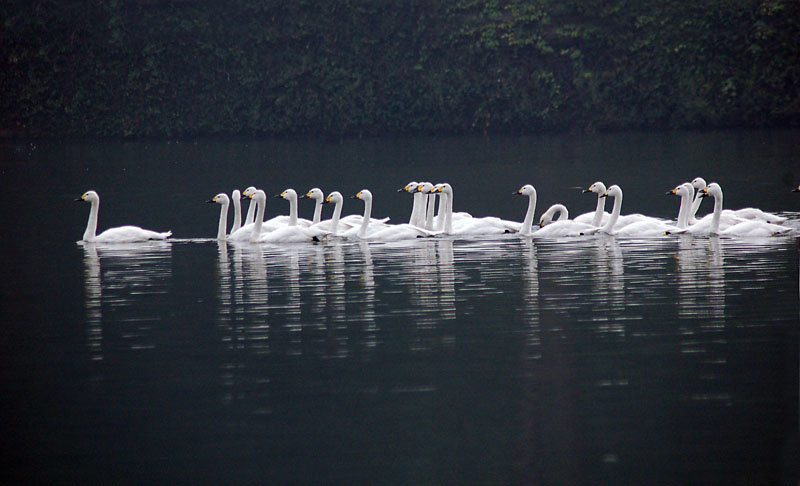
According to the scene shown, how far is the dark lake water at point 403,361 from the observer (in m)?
9.41

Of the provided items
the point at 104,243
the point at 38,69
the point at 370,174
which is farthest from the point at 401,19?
the point at 104,243

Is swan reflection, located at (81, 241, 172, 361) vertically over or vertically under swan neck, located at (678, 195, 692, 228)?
under

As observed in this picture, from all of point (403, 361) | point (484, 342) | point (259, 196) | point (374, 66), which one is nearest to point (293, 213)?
point (259, 196)

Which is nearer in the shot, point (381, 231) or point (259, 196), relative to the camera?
point (381, 231)

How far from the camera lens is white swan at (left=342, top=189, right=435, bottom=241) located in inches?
915

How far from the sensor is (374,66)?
7381 centimetres

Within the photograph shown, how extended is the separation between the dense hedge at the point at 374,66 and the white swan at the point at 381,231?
153 feet

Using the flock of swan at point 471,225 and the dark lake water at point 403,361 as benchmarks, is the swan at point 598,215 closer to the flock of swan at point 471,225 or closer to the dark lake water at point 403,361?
the flock of swan at point 471,225

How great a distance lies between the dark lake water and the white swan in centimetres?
34

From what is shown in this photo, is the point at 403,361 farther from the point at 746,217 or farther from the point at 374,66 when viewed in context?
the point at 374,66

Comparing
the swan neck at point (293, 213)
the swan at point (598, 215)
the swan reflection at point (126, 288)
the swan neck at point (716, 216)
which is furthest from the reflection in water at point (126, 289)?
the swan neck at point (716, 216)

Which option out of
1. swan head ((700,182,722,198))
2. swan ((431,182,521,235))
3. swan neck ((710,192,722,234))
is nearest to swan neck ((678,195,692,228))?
swan head ((700,182,722,198))

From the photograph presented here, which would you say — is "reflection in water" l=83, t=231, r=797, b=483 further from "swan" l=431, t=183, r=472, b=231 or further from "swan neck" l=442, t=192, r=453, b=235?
"swan" l=431, t=183, r=472, b=231

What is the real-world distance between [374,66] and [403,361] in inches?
2469
